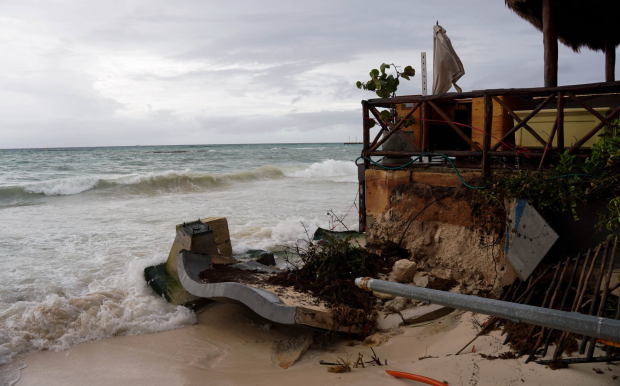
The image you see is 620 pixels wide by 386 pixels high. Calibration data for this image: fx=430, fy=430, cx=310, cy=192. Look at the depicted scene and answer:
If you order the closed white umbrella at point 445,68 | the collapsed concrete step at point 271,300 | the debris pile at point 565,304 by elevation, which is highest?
the closed white umbrella at point 445,68

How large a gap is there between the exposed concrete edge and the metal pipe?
5.13ft

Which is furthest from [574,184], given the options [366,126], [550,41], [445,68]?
[550,41]

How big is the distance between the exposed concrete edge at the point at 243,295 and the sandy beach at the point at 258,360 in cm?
46

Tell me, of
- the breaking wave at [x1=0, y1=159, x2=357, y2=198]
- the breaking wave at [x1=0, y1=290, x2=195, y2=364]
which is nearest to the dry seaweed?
the breaking wave at [x1=0, y1=290, x2=195, y2=364]

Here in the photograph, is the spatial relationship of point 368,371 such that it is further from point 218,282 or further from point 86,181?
point 86,181

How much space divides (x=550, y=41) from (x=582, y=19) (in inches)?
132

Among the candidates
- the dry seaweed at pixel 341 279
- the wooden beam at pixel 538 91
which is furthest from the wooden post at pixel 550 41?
the dry seaweed at pixel 341 279

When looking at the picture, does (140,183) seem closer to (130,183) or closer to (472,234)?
(130,183)

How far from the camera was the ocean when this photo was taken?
17.8 feet

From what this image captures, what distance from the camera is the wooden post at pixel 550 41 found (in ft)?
23.2

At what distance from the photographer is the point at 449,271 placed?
→ 17.9 ft

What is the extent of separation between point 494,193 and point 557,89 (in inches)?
53.6

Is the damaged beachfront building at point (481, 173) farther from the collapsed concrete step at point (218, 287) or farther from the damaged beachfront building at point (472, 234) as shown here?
the collapsed concrete step at point (218, 287)

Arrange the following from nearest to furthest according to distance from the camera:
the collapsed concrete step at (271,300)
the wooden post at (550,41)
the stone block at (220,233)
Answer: the collapsed concrete step at (271,300) < the wooden post at (550,41) < the stone block at (220,233)
